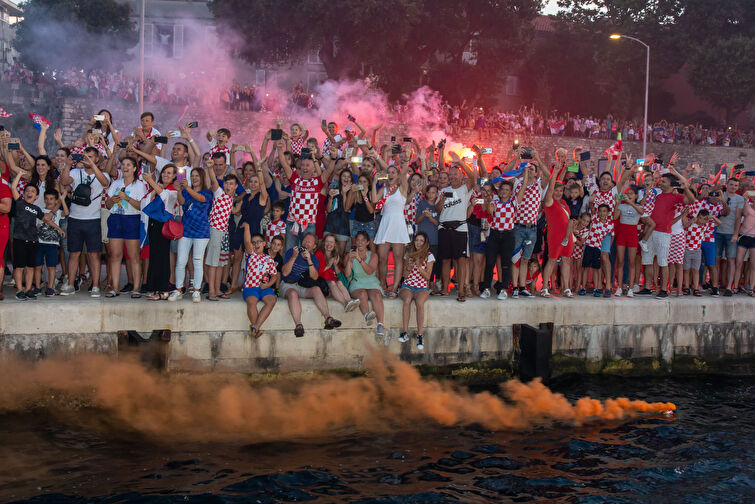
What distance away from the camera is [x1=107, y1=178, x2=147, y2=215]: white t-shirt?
335 inches

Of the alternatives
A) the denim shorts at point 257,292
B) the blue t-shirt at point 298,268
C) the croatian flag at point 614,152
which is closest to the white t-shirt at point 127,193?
the denim shorts at point 257,292

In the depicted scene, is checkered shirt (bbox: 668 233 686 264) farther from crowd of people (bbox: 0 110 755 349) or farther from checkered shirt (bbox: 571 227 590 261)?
checkered shirt (bbox: 571 227 590 261)

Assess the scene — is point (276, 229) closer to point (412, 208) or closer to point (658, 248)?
point (412, 208)

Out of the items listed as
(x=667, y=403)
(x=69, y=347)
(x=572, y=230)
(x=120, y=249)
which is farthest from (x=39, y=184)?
(x=667, y=403)

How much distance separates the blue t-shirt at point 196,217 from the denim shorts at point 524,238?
4.33m

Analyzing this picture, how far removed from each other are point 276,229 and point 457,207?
256 centimetres

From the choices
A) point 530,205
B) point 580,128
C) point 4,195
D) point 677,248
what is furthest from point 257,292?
point 580,128

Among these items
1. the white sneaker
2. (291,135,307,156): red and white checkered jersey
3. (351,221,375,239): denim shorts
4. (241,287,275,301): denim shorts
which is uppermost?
(291,135,307,156): red and white checkered jersey

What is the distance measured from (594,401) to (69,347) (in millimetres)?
6522

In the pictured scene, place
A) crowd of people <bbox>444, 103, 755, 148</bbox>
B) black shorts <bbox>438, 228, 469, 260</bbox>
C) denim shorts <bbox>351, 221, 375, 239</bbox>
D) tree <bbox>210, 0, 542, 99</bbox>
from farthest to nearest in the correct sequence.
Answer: crowd of people <bbox>444, 103, 755, 148</bbox> < tree <bbox>210, 0, 542, 99</bbox> < black shorts <bbox>438, 228, 469, 260</bbox> < denim shorts <bbox>351, 221, 375, 239</bbox>

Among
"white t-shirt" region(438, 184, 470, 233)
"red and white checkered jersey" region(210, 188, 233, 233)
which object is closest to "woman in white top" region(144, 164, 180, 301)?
"red and white checkered jersey" region(210, 188, 233, 233)

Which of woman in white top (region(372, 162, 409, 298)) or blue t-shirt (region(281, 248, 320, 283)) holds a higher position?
woman in white top (region(372, 162, 409, 298))

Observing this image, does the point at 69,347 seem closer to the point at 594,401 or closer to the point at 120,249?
the point at 120,249

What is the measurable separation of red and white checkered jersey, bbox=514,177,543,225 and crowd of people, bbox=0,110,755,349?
0.8 inches
